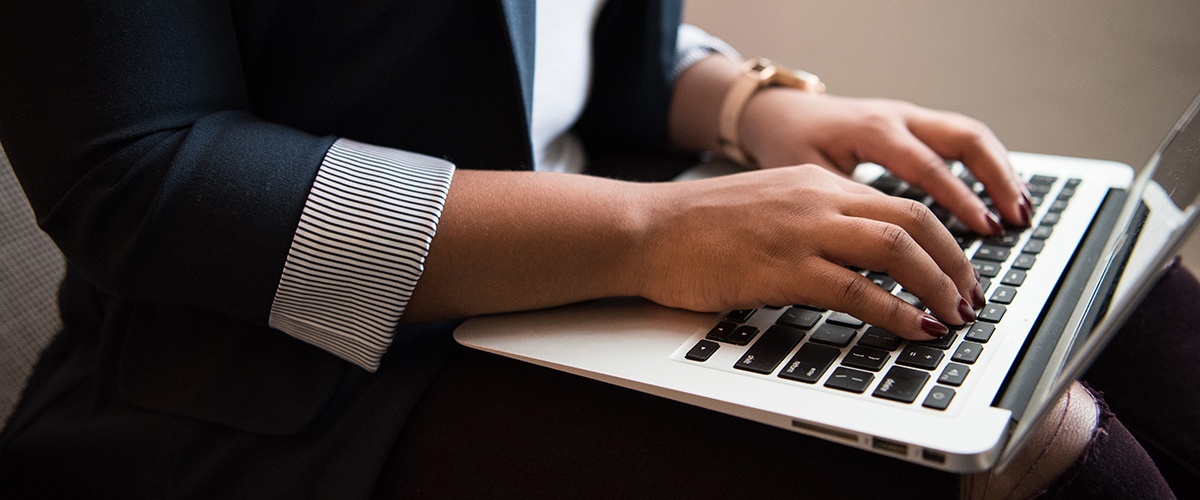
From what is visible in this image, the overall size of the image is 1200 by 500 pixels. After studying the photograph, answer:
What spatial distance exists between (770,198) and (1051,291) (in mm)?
194

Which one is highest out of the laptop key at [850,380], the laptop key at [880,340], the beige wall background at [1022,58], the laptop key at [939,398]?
the laptop key at [939,398]

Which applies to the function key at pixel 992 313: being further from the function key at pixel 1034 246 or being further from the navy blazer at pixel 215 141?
the navy blazer at pixel 215 141

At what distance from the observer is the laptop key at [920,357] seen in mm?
410

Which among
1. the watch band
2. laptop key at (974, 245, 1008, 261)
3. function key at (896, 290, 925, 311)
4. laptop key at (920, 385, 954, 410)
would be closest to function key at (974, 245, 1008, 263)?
laptop key at (974, 245, 1008, 261)

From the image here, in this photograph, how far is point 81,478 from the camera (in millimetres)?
592

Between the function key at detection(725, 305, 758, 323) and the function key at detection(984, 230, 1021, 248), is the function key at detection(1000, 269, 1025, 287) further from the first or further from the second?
the function key at detection(725, 305, 758, 323)

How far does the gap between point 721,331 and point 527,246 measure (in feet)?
0.45

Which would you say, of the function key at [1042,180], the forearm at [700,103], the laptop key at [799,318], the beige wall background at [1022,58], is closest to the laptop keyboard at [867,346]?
the laptop key at [799,318]

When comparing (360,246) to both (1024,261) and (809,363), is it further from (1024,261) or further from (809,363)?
(1024,261)

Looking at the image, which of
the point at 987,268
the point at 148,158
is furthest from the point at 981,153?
the point at 148,158

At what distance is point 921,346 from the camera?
43 cm

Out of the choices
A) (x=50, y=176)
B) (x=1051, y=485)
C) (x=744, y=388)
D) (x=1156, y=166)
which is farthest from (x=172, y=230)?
(x=1156, y=166)

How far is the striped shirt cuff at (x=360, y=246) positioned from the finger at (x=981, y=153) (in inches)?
17.9

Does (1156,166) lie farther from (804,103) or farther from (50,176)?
(50,176)
